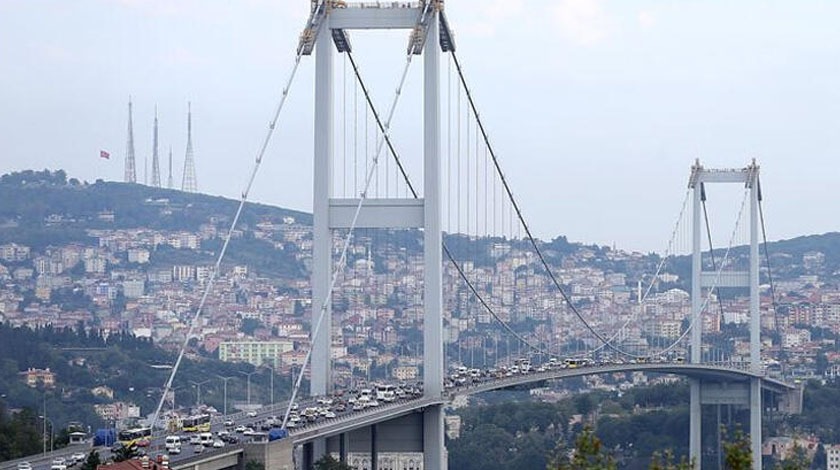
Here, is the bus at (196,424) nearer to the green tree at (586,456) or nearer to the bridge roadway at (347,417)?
the bridge roadway at (347,417)

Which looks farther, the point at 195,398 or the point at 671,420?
the point at 195,398

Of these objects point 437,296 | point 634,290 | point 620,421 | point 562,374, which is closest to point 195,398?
point 620,421

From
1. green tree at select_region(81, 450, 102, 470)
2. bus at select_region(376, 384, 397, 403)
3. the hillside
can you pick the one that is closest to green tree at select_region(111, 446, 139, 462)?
green tree at select_region(81, 450, 102, 470)

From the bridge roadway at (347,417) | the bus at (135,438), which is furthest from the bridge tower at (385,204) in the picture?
the bus at (135,438)

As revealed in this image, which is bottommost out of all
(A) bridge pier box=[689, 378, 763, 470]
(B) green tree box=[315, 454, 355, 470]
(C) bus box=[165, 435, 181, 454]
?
(A) bridge pier box=[689, 378, 763, 470]

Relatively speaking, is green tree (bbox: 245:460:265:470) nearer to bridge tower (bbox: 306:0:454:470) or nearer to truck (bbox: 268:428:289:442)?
truck (bbox: 268:428:289:442)

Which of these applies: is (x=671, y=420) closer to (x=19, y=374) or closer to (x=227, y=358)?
(x=19, y=374)
